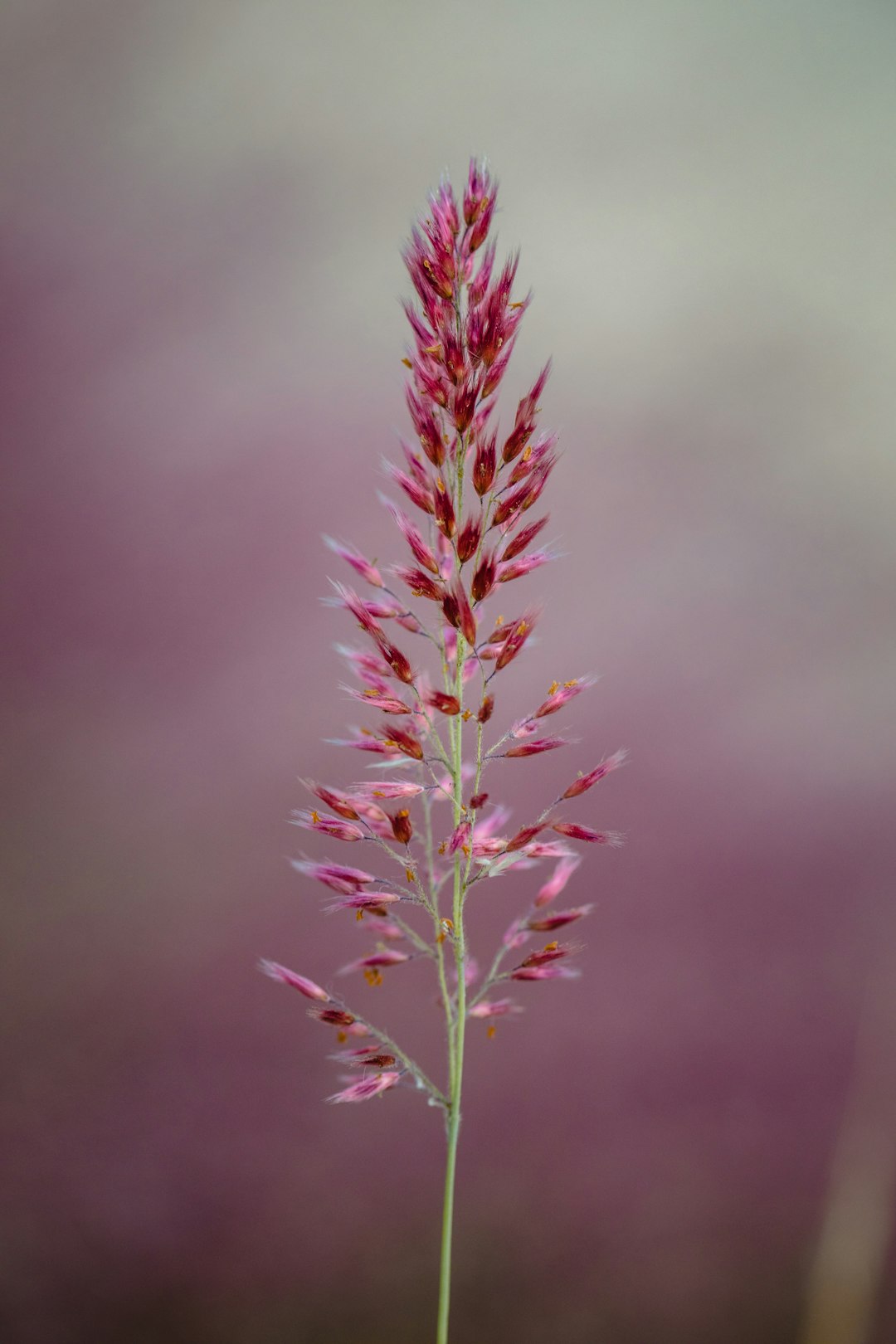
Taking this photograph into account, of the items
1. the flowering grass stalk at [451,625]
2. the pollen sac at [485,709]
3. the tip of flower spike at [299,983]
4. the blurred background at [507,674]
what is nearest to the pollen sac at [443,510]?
the flowering grass stalk at [451,625]

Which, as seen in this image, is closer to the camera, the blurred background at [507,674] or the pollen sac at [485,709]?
the pollen sac at [485,709]

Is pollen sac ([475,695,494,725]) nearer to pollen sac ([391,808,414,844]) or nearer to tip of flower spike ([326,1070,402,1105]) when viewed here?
pollen sac ([391,808,414,844])

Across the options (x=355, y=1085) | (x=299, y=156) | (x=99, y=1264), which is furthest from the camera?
(x=299, y=156)

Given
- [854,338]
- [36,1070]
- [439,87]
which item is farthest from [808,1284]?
[439,87]

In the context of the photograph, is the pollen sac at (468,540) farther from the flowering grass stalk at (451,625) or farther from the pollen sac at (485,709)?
the pollen sac at (485,709)

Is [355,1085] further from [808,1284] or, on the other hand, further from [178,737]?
[808,1284]

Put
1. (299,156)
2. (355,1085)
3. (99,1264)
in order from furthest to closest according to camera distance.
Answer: (299,156) → (99,1264) → (355,1085)

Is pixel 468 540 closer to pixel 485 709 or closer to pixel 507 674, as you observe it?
pixel 485 709

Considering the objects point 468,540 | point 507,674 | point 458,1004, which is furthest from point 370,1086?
point 507,674
